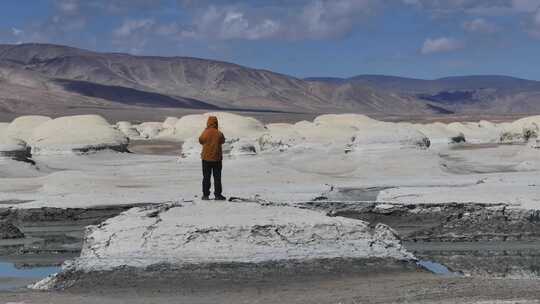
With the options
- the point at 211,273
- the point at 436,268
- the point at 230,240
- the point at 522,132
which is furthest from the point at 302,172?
the point at 522,132

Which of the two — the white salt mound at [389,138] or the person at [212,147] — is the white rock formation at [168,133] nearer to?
the white salt mound at [389,138]

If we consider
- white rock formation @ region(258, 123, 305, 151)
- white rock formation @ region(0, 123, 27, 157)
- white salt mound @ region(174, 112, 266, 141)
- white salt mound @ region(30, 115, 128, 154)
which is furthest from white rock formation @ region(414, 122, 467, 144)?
white rock formation @ region(0, 123, 27, 157)

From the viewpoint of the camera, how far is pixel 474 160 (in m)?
37.0

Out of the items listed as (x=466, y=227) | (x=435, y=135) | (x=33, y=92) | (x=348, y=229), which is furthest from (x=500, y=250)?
(x=33, y=92)

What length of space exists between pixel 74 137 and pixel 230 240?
98.9 ft

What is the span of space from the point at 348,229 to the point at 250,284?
1.91 metres

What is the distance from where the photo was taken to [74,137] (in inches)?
1647

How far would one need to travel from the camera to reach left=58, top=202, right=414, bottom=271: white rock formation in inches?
487

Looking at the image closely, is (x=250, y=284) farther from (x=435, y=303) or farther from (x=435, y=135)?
(x=435, y=135)

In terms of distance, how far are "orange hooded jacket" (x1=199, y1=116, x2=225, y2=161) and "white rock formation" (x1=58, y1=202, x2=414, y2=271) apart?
3.33 feet

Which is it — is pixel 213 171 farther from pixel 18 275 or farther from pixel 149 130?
pixel 149 130

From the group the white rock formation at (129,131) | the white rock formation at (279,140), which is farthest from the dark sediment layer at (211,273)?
the white rock formation at (129,131)

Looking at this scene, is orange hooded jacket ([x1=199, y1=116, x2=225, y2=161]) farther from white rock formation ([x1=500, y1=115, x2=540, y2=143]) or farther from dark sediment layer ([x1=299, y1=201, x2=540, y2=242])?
white rock formation ([x1=500, y1=115, x2=540, y2=143])

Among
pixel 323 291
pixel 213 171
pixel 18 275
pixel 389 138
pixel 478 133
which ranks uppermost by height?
pixel 478 133
